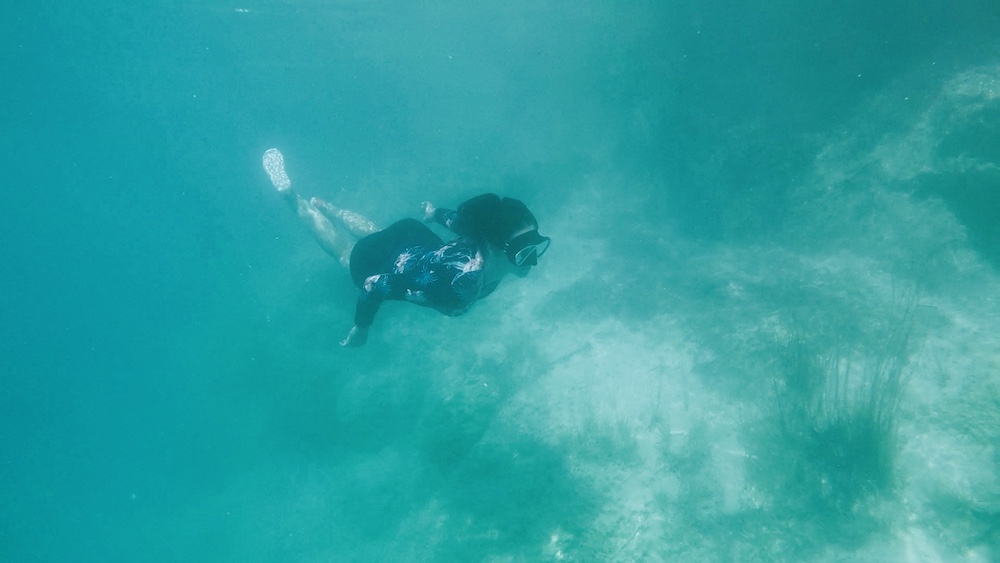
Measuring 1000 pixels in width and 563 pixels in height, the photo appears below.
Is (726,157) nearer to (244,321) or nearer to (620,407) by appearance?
(620,407)

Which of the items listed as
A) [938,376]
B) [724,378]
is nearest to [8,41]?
[724,378]

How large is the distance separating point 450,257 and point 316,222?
6.00m

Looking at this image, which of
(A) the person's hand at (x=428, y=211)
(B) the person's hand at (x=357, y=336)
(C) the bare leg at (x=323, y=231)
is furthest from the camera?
(C) the bare leg at (x=323, y=231)

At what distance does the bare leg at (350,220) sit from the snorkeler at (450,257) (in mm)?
2424

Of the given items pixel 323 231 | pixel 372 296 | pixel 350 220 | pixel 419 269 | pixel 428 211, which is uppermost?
pixel 428 211

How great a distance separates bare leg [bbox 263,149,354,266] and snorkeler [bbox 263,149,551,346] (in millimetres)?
3251

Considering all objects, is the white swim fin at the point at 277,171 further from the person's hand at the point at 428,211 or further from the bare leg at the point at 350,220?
the person's hand at the point at 428,211

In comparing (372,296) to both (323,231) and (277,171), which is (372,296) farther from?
(277,171)

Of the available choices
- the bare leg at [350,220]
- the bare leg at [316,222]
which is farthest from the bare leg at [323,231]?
the bare leg at [350,220]

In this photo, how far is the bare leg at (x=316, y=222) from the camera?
28.4 feet

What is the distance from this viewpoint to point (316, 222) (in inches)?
353

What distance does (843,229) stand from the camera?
25.2 feet

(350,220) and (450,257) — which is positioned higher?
(450,257)

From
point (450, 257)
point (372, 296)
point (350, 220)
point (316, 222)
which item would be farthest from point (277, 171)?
point (450, 257)
